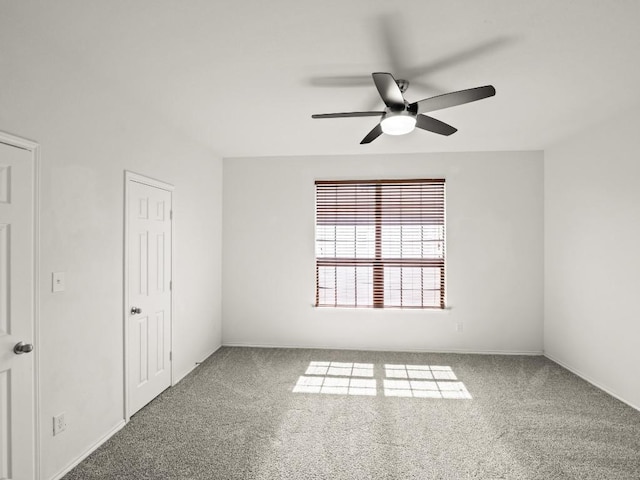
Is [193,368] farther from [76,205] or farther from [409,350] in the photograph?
[409,350]

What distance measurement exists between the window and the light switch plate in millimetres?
3227

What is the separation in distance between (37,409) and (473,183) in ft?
15.9

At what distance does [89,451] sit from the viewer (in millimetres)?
2570

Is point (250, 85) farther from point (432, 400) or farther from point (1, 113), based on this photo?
point (432, 400)

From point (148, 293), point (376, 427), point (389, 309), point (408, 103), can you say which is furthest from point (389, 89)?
point (389, 309)

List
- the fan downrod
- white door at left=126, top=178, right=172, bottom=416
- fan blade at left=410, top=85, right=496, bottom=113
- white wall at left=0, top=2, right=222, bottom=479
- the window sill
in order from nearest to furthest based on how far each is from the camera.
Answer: white wall at left=0, top=2, right=222, bottom=479 → fan blade at left=410, top=85, right=496, bottom=113 → the fan downrod → white door at left=126, top=178, right=172, bottom=416 → the window sill

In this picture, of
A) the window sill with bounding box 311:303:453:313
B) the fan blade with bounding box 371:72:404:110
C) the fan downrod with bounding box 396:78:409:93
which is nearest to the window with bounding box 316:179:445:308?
the window sill with bounding box 311:303:453:313

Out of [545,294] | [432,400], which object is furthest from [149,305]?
[545,294]

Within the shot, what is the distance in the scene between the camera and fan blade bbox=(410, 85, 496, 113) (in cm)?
221

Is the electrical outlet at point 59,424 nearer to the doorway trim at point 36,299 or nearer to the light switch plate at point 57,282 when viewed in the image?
the doorway trim at point 36,299

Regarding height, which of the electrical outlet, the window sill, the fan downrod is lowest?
the electrical outlet

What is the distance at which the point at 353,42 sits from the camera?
2232mm

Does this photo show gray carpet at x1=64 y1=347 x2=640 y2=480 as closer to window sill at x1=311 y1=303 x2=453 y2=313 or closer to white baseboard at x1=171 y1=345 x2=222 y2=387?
white baseboard at x1=171 y1=345 x2=222 y2=387

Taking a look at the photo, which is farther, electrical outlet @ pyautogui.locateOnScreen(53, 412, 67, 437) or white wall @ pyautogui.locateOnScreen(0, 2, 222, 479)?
electrical outlet @ pyautogui.locateOnScreen(53, 412, 67, 437)
